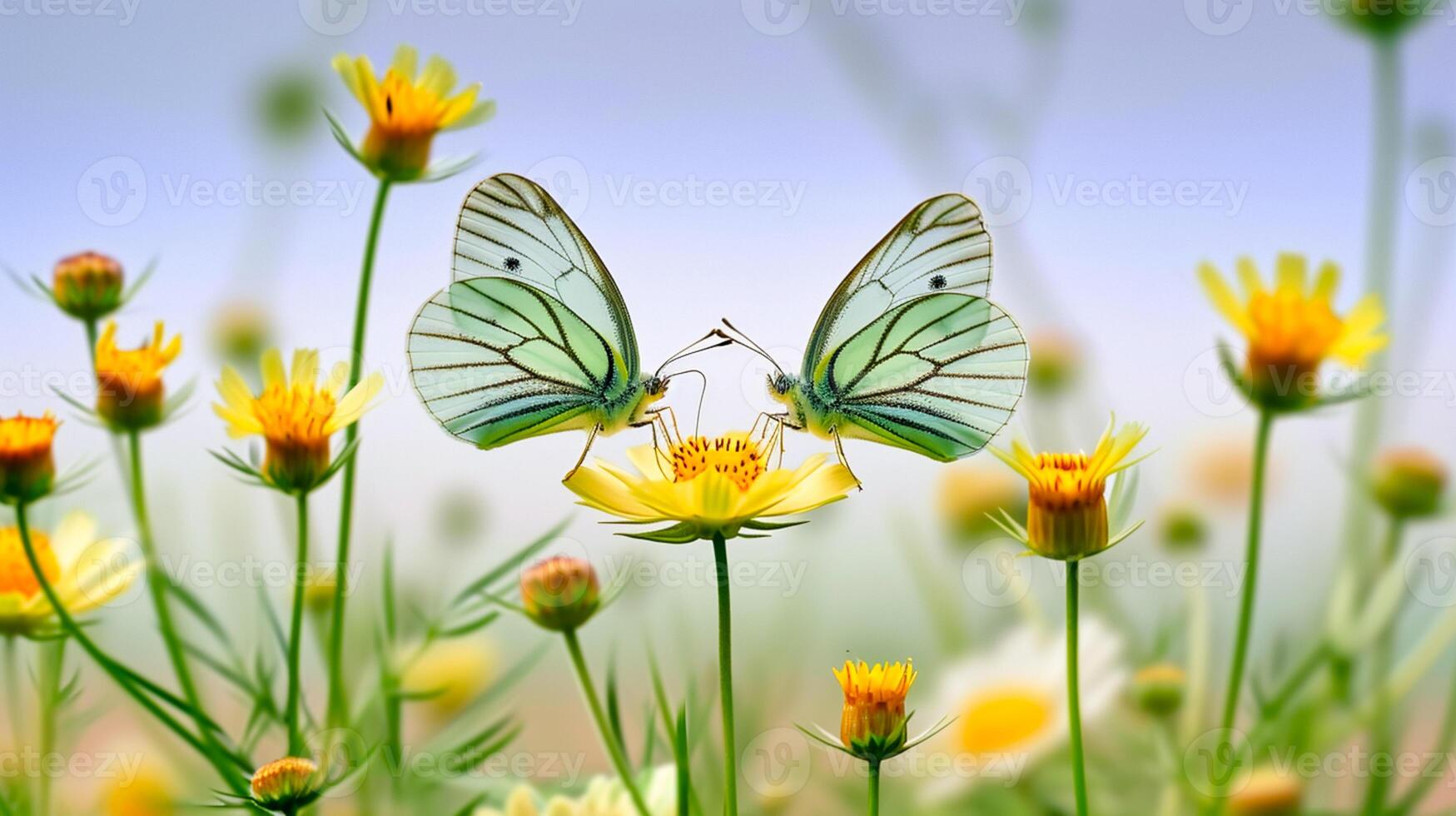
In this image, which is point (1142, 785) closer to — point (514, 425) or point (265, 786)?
point (514, 425)

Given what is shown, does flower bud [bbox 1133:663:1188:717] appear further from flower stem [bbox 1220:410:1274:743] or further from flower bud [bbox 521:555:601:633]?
flower bud [bbox 521:555:601:633]

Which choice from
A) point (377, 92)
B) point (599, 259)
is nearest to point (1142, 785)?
point (599, 259)

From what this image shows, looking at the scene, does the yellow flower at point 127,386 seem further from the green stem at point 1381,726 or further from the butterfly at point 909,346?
the green stem at point 1381,726

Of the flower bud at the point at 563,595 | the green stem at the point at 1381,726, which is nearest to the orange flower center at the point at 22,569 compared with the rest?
the flower bud at the point at 563,595

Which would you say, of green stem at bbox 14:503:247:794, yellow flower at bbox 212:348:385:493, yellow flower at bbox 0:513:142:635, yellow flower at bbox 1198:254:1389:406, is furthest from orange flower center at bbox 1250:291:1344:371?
yellow flower at bbox 0:513:142:635

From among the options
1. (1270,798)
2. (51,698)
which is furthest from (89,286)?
(1270,798)

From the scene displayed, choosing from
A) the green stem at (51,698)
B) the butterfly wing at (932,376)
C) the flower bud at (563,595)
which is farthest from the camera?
the green stem at (51,698)
